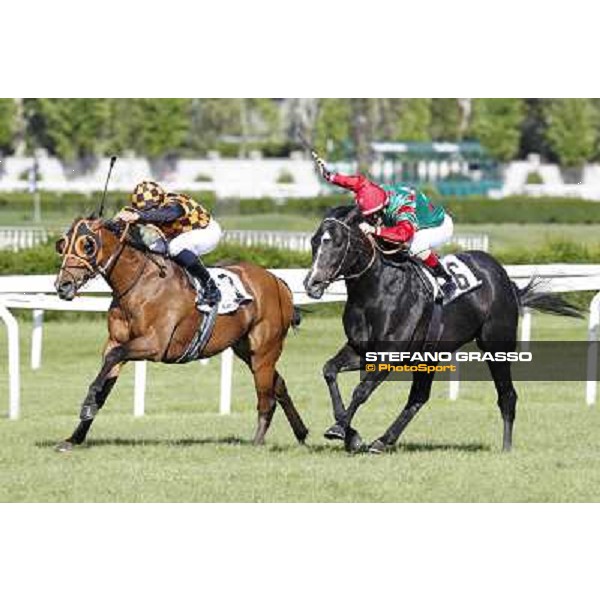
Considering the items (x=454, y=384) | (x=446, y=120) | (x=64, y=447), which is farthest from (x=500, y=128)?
(x=64, y=447)

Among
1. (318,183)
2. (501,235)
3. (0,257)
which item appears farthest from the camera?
(318,183)

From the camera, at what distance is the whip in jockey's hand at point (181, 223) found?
993 centimetres

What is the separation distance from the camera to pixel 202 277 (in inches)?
401

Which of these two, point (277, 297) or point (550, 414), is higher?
point (277, 297)

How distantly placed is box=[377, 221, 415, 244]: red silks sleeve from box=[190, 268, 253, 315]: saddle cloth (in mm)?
997

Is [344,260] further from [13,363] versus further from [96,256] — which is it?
[13,363]

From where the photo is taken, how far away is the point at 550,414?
12398 mm

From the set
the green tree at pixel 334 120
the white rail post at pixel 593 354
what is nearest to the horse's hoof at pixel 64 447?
the white rail post at pixel 593 354

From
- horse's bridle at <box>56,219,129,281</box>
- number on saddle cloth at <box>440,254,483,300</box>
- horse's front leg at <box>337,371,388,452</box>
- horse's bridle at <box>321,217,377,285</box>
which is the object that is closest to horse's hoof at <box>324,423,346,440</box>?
horse's front leg at <box>337,371,388,452</box>

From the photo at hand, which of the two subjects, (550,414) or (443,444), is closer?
(443,444)

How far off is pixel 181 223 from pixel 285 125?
2817 inches

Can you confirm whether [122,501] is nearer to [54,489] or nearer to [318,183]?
[54,489]

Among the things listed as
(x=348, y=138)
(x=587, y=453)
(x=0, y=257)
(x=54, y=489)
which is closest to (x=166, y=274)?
(x=54, y=489)

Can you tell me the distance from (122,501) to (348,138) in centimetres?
6487
